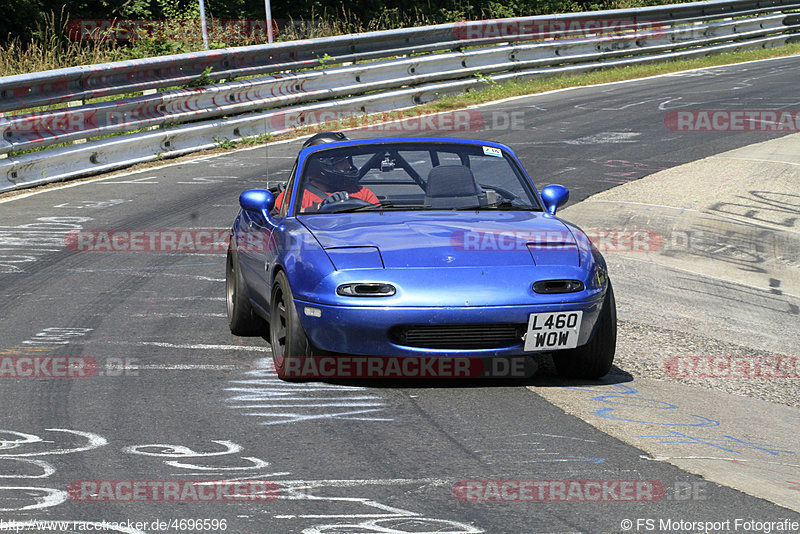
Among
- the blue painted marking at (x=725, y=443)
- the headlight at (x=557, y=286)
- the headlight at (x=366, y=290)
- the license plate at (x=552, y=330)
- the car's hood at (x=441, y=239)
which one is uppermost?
the car's hood at (x=441, y=239)

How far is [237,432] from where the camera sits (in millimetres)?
5363

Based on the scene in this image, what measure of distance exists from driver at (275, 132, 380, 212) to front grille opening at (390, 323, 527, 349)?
1518 millimetres

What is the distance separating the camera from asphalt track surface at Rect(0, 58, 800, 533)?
4262 millimetres

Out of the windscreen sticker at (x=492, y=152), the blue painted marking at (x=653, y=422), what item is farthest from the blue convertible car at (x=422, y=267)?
the blue painted marking at (x=653, y=422)

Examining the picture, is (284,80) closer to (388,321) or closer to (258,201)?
(258,201)

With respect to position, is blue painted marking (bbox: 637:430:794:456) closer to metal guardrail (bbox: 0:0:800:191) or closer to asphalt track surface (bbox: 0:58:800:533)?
asphalt track surface (bbox: 0:58:800:533)

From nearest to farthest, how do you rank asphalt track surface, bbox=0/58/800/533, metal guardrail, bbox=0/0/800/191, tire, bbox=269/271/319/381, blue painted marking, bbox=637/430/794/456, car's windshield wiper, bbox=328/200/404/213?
1. asphalt track surface, bbox=0/58/800/533
2. blue painted marking, bbox=637/430/794/456
3. tire, bbox=269/271/319/381
4. car's windshield wiper, bbox=328/200/404/213
5. metal guardrail, bbox=0/0/800/191

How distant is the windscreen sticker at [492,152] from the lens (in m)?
7.70

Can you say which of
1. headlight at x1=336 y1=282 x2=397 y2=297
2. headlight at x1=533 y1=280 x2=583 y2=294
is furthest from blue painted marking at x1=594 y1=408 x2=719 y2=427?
headlight at x1=336 y1=282 x2=397 y2=297

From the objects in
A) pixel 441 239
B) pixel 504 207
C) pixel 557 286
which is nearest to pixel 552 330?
pixel 557 286

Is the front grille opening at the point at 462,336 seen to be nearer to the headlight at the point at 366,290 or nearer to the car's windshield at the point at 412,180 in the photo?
the headlight at the point at 366,290

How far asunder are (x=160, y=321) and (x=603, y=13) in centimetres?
1797

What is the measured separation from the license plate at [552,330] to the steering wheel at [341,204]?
1.68 m

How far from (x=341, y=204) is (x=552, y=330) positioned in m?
1.82
